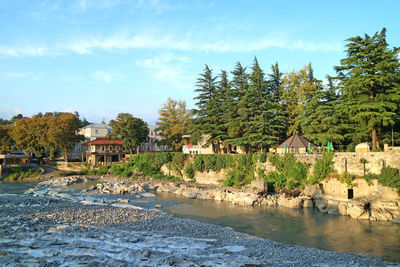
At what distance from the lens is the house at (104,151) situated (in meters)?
56.0

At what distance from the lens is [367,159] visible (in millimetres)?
23984

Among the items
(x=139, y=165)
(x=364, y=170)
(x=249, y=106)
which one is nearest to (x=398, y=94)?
(x=364, y=170)

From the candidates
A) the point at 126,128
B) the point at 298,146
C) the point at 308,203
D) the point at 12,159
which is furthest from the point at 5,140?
the point at 308,203

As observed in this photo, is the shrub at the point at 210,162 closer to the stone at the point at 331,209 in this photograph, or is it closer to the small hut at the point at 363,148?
the stone at the point at 331,209

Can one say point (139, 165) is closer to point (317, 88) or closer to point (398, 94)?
point (317, 88)

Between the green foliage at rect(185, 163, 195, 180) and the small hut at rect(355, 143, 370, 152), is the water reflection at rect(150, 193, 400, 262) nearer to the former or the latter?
the small hut at rect(355, 143, 370, 152)

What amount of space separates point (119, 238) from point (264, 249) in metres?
7.55

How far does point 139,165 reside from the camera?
45406 millimetres

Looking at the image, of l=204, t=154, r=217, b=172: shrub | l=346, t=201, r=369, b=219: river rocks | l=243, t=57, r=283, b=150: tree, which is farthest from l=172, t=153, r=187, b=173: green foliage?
l=346, t=201, r=369, b=219: river rocks

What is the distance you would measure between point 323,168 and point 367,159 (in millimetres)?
3718

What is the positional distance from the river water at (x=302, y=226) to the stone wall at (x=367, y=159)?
17.5 ft

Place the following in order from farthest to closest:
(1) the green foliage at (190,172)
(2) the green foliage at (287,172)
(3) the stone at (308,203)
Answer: (1) the green foliage at (190,172), (2) the green foliage at (287,172), (3) the stone at (308,203)

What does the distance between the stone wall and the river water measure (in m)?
5.34

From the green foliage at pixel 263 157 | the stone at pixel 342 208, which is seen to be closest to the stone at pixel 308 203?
the stone at pixel 342 208
